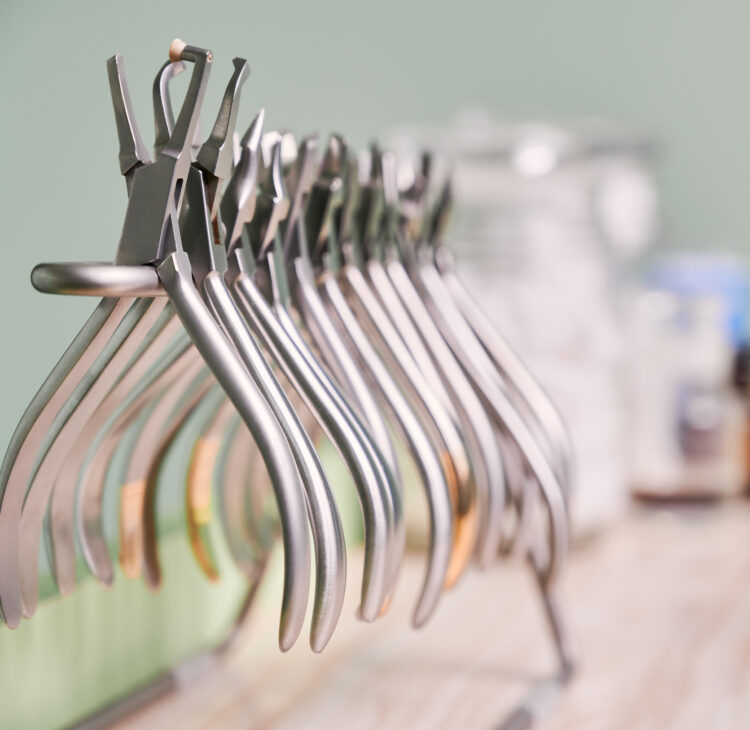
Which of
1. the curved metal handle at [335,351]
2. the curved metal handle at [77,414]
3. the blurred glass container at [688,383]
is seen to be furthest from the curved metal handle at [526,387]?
the blurred glass container at [688,383]

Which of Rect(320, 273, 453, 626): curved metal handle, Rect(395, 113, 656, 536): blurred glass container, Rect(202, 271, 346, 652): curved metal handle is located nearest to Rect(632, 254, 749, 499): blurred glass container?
Rect(395, 113, 656, 536): blurred glass container

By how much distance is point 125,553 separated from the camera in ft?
1.44

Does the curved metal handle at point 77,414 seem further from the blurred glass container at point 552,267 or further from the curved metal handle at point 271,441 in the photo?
the blurred glass container at point 552,267

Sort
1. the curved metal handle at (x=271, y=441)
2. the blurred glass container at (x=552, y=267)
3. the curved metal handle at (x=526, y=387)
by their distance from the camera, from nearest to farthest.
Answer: the curved metal handle at (x=271, y=441)
the curved metal handle at (x=526, y=387)
the blurred glass container at (x=552, y=267)

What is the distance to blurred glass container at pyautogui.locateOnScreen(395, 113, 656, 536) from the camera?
0.76 metres

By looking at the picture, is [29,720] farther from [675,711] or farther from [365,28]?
[365,28]

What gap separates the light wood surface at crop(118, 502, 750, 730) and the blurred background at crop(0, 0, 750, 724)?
0.20 feet

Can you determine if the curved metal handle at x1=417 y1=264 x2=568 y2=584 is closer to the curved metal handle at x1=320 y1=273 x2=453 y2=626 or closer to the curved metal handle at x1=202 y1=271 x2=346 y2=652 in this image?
the curved metal handle at x1=320 y1=273 x2=453 y2=626

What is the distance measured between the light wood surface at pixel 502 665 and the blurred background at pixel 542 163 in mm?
62

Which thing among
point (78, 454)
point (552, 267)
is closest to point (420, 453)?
point (78, 454)

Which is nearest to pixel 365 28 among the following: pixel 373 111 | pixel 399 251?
pixel 373 111

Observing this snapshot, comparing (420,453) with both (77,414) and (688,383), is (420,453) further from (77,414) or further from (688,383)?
(688,383)

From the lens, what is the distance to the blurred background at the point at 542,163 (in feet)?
1.40

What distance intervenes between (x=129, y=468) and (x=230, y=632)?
0.62 feet
